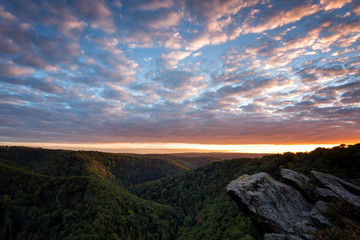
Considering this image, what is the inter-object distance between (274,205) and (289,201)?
3.17 m

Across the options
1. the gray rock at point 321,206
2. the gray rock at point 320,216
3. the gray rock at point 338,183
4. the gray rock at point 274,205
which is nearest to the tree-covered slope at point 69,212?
the gray rock at point 274,205

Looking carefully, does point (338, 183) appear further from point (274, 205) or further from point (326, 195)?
point (274, 205)

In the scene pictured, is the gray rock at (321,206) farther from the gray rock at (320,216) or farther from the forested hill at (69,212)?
the forested hill at (69,212)

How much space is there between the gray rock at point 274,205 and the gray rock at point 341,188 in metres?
4.24

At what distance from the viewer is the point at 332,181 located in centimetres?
2588

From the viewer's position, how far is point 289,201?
76.3 ft

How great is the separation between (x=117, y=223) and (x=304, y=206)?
98.2 m

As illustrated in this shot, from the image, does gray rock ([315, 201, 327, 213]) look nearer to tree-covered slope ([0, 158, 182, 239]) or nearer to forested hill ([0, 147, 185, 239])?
tree-covered slope ([0, 158, 182, 239])

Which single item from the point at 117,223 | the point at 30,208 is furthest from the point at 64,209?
the point at 117,223

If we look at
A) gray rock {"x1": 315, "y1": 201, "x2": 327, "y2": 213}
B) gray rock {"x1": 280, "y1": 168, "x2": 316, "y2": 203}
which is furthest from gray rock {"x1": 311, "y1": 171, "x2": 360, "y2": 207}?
gray rock {"x1": 315, "y1": 201, "x2": 327, "y2": 213}

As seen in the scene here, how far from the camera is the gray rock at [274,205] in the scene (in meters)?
19.3

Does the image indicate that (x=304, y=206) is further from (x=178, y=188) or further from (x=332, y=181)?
(x=178, y=188)

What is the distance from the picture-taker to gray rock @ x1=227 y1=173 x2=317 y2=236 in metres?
19.3

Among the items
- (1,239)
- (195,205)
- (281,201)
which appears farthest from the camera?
(195,205)
